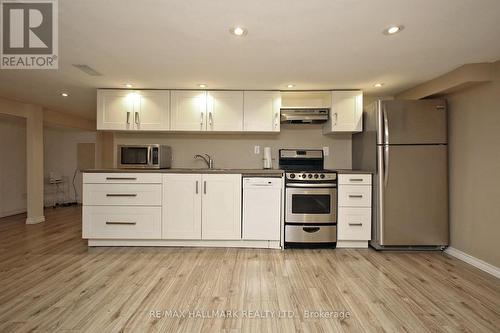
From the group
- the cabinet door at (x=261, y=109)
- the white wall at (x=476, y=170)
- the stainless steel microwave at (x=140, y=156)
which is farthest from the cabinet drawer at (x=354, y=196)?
the stainless steel microwave at (x=140, y=156)

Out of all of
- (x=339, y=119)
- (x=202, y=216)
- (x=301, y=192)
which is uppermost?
(x=339, y=119)

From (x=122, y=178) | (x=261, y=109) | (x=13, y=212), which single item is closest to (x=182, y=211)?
(x=122, y=178)

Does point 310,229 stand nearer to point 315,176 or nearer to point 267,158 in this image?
point 315,176

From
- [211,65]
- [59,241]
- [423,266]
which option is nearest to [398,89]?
[423,266]

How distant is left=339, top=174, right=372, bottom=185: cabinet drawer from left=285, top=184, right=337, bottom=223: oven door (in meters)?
0.16

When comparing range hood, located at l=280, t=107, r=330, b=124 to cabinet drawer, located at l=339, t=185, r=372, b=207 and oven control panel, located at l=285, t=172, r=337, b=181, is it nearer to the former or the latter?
oven control panel, located at l=285, t=172, r=337, b=181

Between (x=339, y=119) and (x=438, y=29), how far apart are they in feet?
4.88

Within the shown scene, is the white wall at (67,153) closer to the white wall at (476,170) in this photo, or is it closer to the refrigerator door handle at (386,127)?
the refrigerator door handle at (386,127)

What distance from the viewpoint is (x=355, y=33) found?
181 centimetres

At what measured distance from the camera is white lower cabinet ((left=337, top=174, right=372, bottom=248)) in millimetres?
2947

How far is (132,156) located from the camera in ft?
10.2

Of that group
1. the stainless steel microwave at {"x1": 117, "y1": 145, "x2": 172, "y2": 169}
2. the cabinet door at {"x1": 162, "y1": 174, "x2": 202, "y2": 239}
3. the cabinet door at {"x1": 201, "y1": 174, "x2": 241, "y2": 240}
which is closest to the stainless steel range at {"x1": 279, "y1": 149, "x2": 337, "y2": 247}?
the cabinet door at {"x1": 201, "y1": 174, "x2": 241, "y2": 240}

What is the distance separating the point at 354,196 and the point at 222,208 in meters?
1.67

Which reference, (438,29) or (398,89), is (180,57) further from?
(398,89)
